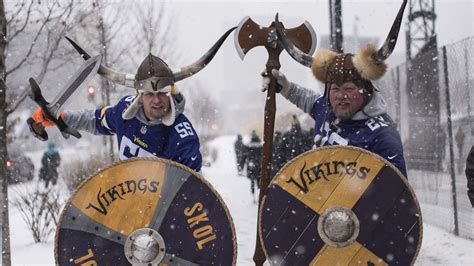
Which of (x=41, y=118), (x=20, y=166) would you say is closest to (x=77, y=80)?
(x=41, y=118)

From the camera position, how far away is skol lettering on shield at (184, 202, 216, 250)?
10.0 feet

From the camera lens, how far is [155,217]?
10.1ft

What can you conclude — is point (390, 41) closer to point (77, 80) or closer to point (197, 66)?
point (197, 66)

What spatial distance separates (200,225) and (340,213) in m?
0.68

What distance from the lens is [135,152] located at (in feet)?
12.4

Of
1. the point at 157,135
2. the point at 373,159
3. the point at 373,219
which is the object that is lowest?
the point at 373,219

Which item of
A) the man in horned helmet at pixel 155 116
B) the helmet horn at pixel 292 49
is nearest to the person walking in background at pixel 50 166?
the man in horned helmet at pixel 155 116

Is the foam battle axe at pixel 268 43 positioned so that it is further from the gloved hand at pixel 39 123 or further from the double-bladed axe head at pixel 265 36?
the gloved hand at pixel 39 123

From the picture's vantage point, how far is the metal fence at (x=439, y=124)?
702 centimetres

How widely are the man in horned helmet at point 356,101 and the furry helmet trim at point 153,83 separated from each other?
2.28 ft

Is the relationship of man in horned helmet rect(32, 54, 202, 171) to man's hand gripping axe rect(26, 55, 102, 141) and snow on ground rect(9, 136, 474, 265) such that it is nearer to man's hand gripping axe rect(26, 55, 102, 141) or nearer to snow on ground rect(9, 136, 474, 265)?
man's hand gripping axe rect(26, 55, 102, 141)

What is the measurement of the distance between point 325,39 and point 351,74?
427 inches

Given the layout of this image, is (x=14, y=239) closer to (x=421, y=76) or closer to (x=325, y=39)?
(x=421, y=76)

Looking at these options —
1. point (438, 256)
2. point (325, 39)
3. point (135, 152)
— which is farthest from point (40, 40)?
point (325, 39)
